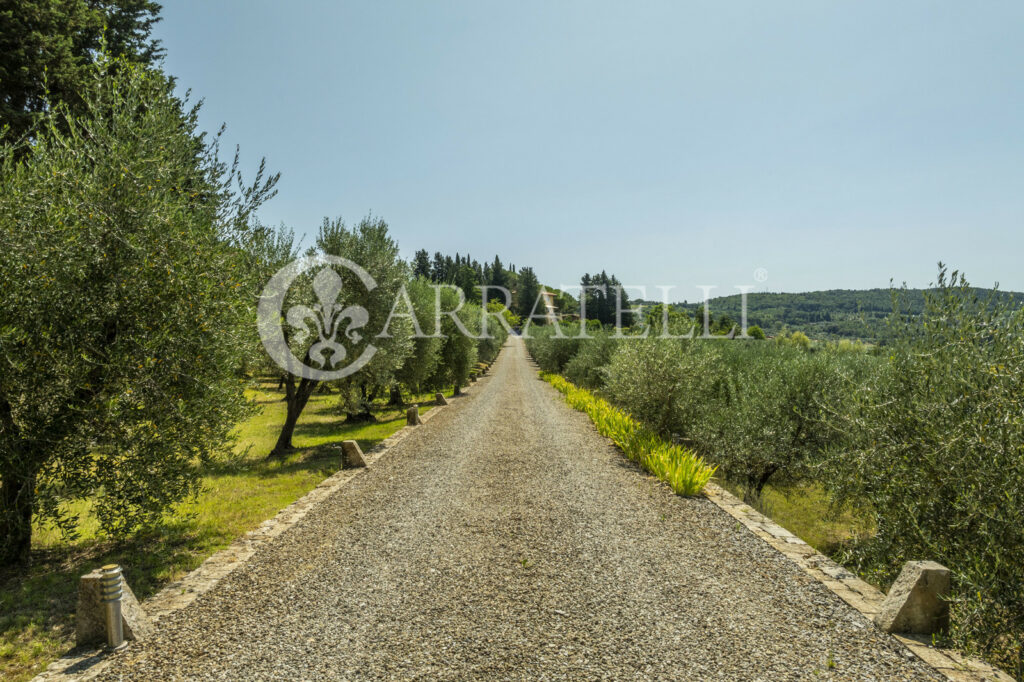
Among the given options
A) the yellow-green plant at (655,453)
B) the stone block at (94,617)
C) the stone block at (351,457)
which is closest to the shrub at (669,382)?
the yellow-green plant at (655,453)

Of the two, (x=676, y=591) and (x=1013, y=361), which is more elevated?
(x=1013, y=361)

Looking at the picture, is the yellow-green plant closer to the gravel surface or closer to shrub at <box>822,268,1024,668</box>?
the gravel surface

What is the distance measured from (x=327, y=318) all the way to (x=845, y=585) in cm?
1338

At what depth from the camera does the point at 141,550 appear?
681 cm

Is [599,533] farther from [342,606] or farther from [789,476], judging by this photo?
[789,476]

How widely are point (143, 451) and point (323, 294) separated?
350 inches

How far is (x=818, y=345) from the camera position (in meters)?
13.2

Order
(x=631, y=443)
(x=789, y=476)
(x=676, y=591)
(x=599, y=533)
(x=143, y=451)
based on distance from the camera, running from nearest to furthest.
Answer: (x=676, y=591)
(x=143, y=451)
(x=599, y=533)
(x=789, y=476)
(x=631, y=443)

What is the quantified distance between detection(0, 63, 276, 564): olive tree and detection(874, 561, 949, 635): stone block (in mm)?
8292

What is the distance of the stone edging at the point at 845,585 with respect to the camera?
4.02 m

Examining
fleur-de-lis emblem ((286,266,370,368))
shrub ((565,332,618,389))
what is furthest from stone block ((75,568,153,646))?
shrub ((565,332,618,389))

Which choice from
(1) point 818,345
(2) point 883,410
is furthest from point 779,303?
(2) point 883,410

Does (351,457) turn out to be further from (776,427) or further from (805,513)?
(805,513)

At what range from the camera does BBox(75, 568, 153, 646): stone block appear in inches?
172
